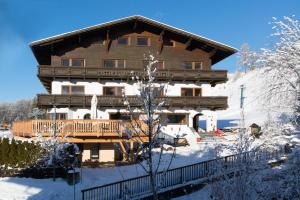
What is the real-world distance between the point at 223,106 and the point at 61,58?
53.8 ft

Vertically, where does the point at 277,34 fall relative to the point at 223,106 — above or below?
above

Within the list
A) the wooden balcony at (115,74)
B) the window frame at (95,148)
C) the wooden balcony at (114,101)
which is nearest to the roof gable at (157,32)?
the wooden balcony at (115,74)

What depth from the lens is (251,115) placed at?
65875mm

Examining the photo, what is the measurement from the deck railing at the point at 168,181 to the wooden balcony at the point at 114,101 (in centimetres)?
Result: 1260

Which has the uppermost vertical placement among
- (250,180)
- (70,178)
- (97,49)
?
(97,49)

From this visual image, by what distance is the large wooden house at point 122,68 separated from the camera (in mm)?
35969

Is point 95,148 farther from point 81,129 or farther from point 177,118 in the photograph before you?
point 177,118

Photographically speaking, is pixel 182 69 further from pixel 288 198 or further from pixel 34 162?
pixel 288 198

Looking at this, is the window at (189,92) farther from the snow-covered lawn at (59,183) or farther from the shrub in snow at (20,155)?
the shrub in snow at (20,155)

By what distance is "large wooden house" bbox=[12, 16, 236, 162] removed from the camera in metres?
36.0

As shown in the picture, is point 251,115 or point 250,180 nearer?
point 250,180

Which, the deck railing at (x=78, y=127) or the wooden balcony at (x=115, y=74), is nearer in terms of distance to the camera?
the deck railing at (x=78, y=127)

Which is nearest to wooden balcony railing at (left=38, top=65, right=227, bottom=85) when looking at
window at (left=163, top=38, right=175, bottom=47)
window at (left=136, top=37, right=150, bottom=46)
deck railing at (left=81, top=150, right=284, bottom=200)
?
window at (left=163, top=38, right=175, bottom=47)

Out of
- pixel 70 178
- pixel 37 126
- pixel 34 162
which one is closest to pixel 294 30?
pixel 70 178
